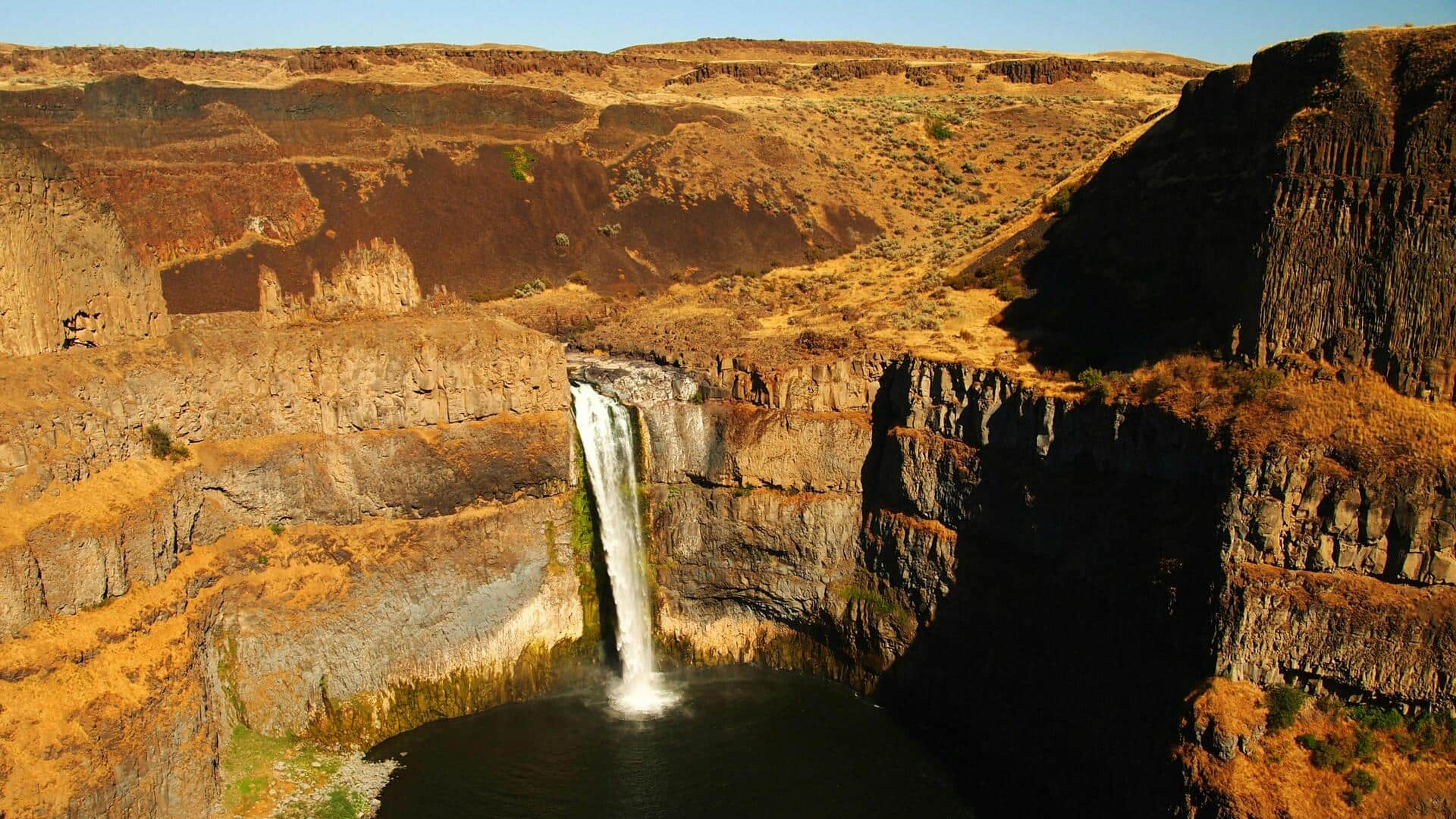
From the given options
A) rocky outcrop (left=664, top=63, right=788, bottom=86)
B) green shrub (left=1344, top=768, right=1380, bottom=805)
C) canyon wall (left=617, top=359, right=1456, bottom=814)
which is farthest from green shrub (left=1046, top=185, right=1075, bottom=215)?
rocky outcrop (left=664, top=63, right=788, bottom=86)

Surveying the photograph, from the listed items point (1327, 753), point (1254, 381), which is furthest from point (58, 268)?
point (1327, 753)

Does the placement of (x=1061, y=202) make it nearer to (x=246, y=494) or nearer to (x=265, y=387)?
(x=265, y=387)

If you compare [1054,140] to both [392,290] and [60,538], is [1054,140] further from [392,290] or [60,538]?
[60,538]

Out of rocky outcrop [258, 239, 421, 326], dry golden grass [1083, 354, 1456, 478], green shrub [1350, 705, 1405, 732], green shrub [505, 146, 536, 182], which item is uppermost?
green shrub [505, 146, 536, 182]

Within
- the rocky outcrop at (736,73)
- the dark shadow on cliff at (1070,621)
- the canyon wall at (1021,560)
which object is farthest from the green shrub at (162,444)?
the rocky outcrop at (736,73)

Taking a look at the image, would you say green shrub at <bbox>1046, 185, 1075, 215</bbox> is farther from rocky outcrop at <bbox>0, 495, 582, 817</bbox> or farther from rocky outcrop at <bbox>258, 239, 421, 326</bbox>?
rocky outcrop at <bbox>258, 239, 421, 326</bbox>

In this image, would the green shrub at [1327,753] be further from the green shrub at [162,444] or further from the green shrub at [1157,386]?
the green shrub at [162,444]
